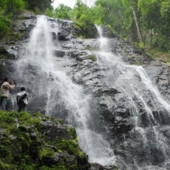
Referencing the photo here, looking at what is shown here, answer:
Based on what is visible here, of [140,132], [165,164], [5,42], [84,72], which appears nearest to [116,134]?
[140,132]

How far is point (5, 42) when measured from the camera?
730 inches

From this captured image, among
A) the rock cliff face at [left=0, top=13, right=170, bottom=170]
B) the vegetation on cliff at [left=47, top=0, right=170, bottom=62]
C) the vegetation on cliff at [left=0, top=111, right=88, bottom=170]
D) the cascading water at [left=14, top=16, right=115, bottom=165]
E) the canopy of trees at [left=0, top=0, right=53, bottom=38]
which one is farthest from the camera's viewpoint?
the vegetation on cliff at [left=47, top=0, right=170, bottom=62]

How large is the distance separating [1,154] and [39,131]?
1.88 meters

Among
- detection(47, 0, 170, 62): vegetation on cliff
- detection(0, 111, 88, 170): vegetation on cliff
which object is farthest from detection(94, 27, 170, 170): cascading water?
detection(47, 0, 170, 62): vegetation on cliff

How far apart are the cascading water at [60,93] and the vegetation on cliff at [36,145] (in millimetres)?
3571

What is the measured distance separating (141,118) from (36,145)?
8059 mm

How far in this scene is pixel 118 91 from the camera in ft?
49.5

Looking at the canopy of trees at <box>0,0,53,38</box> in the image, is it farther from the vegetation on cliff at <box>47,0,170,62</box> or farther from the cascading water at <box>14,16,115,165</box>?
the cascading water at <box>14,16,115,165</box>

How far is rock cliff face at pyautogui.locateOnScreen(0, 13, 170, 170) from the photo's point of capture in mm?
12250

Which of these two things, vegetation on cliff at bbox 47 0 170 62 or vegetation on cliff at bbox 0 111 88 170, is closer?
vegetation on cliff at bbox 0 111 88 170

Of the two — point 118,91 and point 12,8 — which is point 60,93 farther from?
point 12,8

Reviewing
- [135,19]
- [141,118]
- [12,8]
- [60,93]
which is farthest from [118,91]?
[135,19]

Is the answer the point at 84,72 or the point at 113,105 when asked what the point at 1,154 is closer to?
the point at 113,105

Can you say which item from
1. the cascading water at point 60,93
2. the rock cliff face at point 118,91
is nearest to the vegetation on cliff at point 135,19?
the rock cliff face at point 118,91
